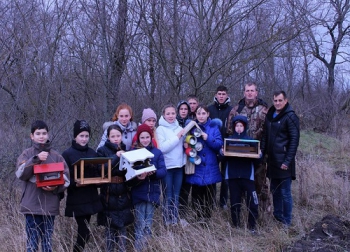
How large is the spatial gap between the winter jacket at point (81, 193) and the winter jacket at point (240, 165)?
183 centimetres

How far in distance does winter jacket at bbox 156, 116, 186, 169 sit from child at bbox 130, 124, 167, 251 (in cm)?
39

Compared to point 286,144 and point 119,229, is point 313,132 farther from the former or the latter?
point 119,229

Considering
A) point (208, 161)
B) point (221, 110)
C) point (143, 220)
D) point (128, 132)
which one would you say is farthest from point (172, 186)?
point (221, 110)

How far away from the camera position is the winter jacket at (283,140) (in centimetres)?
528

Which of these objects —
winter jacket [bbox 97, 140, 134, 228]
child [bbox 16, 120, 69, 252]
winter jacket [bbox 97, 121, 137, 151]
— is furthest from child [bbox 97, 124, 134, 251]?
child [bbox 16, 120, 69, 252]

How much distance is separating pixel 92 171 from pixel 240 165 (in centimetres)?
199

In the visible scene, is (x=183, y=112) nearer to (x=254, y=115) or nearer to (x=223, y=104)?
(x=223, y=104)

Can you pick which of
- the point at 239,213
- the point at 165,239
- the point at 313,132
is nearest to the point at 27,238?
the point at 165,239

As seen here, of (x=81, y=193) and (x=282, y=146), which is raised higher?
(x=282, y=146)

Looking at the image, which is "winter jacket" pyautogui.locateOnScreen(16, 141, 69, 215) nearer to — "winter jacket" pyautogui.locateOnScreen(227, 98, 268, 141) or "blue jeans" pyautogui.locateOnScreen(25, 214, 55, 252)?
"blue jeans" pyautogui.locateOnScreen(25, 214, 55, 252)

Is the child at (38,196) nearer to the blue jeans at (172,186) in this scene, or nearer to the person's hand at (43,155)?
the person's hand at (43,155)

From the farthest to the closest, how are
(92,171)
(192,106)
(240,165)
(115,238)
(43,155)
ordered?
(192,106) → (240,165) → (115,238) → (92,171) → (43,155)

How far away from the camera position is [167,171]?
217 inches

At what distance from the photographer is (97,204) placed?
4.43 m
